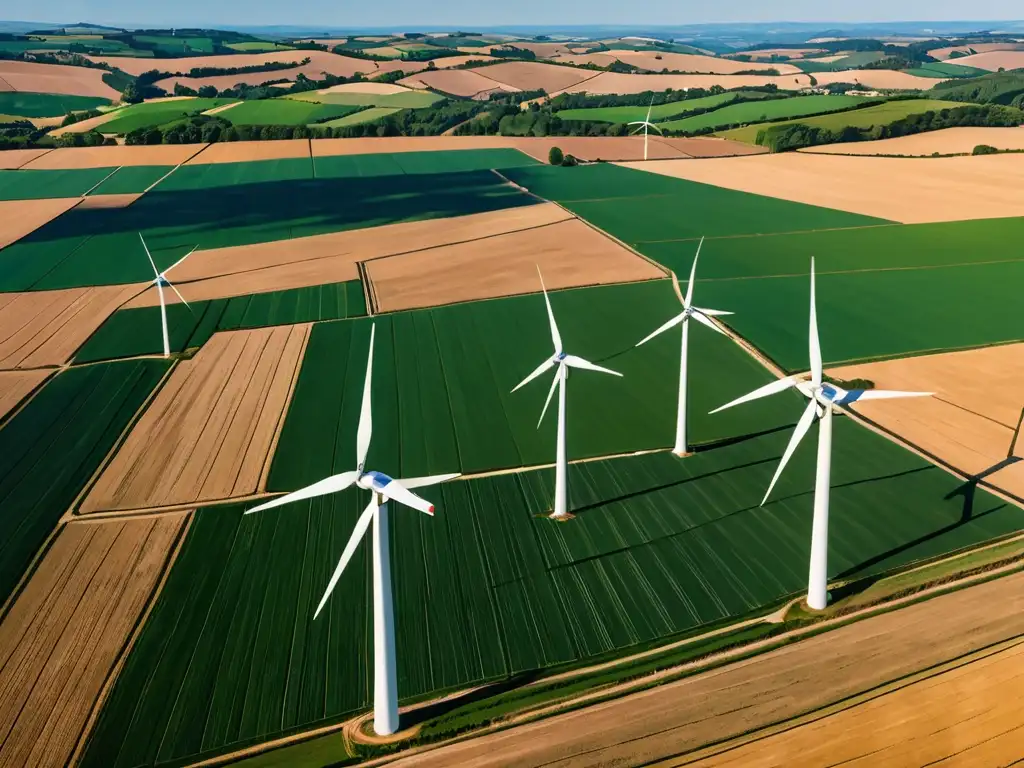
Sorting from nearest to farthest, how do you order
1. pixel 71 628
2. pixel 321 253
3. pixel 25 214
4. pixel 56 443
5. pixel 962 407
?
pixel 71 628 < pixel 56 443 < pixel 962 407 < pixel 321 253 < pixel 25 214

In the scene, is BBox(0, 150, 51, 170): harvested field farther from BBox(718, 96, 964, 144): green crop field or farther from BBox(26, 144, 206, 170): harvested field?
BBox(718, 96, 964, 144): green crop field

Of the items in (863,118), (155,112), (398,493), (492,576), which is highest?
(155,112)

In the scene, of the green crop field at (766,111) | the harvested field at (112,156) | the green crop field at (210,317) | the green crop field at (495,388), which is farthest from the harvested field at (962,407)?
the harvested field at (112,156)

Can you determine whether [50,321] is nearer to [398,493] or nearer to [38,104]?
[398,493]

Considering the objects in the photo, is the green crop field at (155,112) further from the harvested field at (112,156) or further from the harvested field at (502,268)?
the harvested field at (502,268)


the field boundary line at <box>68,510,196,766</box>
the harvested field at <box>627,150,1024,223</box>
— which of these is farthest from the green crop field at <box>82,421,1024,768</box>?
the harvested field at <box>627,150,1024,223</box>

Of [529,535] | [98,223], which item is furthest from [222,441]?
[98,223]

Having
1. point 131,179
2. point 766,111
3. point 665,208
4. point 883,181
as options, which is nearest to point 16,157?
point 131,179
